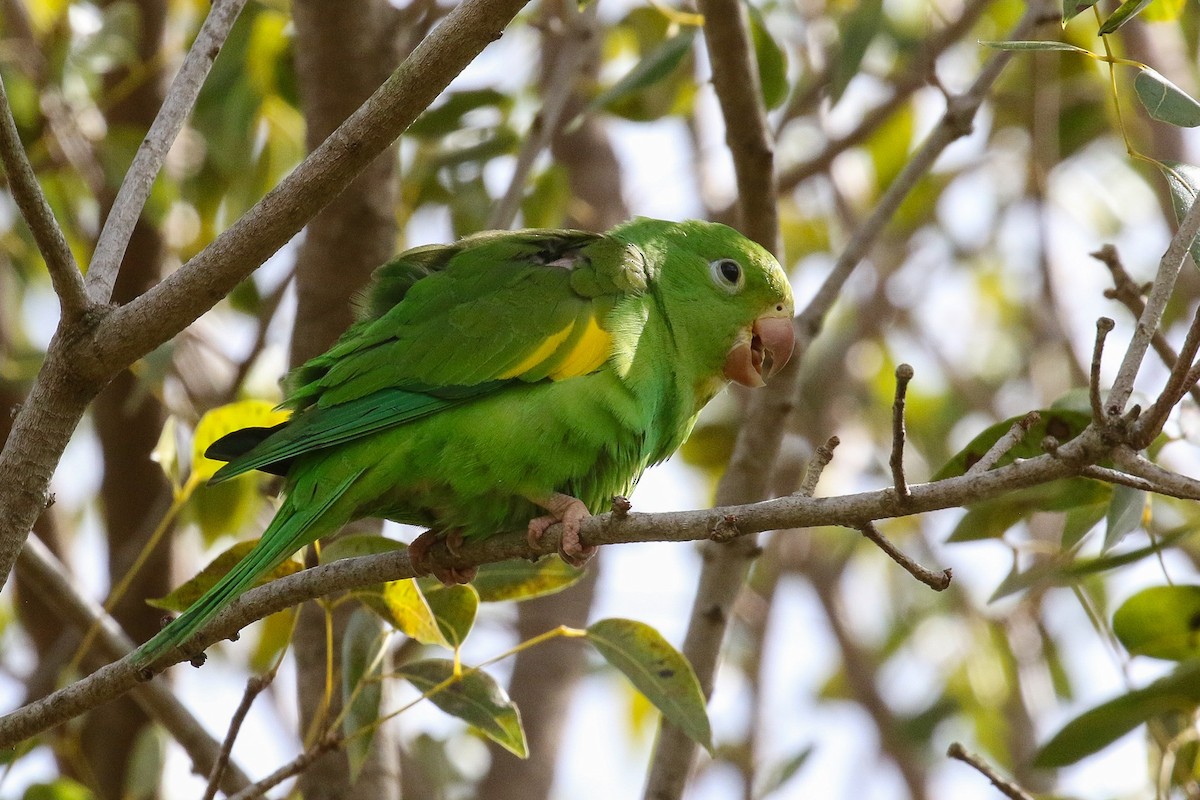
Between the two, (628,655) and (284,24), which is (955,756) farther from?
(284,24)

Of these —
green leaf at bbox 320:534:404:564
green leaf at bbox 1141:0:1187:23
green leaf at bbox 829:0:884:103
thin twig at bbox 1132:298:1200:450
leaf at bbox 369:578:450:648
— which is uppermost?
green leaf at bbox 829:0:884:103

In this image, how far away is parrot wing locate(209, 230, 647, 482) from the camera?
2.78m

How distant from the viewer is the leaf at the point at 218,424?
291 centimetres

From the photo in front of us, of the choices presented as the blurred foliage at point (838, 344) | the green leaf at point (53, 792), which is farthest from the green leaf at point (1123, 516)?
the green leaf at point (53, 792)

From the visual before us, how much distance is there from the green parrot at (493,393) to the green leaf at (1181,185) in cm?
127

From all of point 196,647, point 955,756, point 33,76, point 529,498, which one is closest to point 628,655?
point 529,498

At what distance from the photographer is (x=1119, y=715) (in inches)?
115

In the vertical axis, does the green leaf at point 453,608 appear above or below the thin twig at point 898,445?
above

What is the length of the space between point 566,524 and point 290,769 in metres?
0.73

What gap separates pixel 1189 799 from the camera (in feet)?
9.30

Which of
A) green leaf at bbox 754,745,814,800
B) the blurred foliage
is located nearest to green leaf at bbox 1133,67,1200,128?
Answer: the blurred foliage

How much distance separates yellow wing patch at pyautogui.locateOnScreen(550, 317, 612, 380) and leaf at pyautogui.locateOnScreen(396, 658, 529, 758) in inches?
27.9

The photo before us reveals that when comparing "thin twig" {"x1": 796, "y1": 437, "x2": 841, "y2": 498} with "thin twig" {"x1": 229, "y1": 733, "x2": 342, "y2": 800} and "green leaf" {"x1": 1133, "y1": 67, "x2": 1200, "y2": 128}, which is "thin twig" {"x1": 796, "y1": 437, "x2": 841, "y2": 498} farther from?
"thin twig" {"x1": 229, "y1": 733, "x2": 342, "y2": 800}

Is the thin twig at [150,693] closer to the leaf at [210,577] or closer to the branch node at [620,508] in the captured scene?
the leaf at [210,577]
